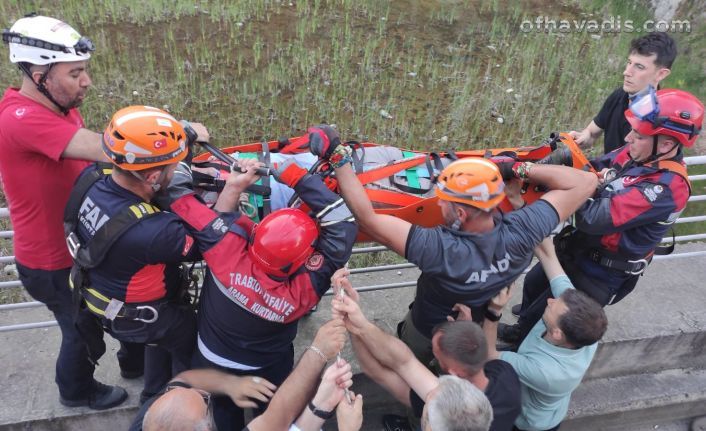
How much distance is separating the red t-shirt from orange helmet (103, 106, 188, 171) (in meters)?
0.41

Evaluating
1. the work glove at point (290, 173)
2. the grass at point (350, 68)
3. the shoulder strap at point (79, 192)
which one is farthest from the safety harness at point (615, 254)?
the grass at point (350, 68)

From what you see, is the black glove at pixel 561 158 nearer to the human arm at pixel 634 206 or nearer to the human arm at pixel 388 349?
the human arm at pixel 634 206

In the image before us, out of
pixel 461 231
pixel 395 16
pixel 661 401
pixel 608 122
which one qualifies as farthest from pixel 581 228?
pixel 395 16

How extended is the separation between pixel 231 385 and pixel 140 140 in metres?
1.28

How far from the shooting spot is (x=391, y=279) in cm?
445

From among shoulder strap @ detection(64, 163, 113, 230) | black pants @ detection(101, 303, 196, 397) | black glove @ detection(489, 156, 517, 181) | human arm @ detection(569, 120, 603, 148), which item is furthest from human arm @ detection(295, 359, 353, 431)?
human arm @ detection(569, 120, 603, 148)

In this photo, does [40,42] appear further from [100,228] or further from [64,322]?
[64,322]

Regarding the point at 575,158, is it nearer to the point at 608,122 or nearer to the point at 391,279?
the point at 608,122

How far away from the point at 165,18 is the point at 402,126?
4.05 m

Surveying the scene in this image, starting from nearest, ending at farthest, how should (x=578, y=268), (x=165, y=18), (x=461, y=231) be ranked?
(x=461, y=231)
(x=578, y=268)
(x=165, y=18)

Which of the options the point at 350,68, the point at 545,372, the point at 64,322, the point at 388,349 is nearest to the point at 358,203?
the point at 388,349

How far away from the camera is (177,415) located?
2090 millimetres

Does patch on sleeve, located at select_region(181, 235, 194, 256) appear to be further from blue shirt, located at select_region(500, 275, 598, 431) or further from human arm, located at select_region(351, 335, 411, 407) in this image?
blue shirt, located at select_region(500, 275, 598, 431)

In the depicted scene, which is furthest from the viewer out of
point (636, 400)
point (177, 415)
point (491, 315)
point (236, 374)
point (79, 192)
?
point (636, 400)
